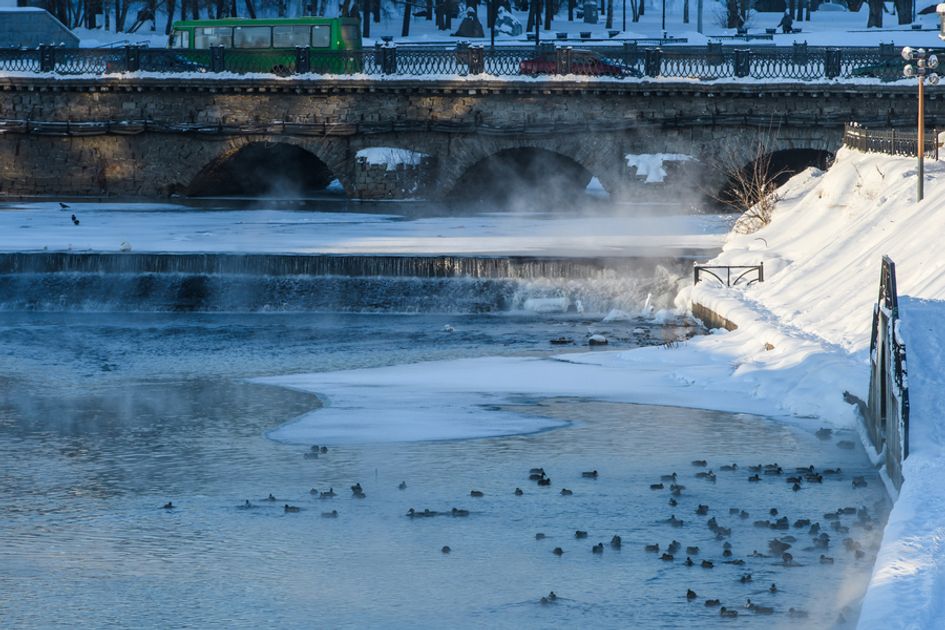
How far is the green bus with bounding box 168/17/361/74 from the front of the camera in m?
Result: 46.1

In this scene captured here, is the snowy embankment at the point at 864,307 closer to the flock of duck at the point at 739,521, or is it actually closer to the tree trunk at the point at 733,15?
the flock of duck at the point at 739,521

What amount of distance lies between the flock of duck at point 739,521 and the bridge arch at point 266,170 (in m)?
30.2

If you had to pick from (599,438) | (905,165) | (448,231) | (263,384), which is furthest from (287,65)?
(599,438)

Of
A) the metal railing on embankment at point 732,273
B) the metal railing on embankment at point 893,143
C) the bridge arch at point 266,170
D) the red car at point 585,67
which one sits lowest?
the metal railing on embankment at point 732,273

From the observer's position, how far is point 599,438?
16.8m

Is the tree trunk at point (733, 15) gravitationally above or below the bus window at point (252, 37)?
above

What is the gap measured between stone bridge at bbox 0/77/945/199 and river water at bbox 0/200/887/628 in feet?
66.6

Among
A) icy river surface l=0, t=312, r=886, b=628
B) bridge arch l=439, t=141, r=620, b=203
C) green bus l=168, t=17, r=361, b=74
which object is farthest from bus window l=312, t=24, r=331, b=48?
icy river surface l=0, t=312, r=886, b=628

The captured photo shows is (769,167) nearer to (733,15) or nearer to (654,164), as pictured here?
(654,164)

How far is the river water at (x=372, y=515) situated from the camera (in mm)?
11328

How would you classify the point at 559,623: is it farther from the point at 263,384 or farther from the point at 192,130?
the point at 192,130

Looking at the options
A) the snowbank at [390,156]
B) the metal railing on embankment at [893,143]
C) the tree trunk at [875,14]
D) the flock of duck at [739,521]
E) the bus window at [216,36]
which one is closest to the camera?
the flock of duck at [739,521]

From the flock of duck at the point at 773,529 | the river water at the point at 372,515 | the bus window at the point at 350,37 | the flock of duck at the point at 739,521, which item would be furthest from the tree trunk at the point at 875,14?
the flock of duck at the point at 773,529

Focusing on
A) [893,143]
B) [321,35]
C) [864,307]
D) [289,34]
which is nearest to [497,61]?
[321,35]
